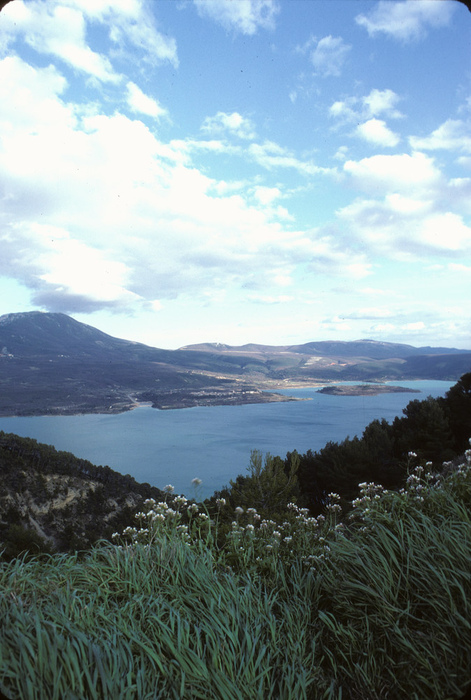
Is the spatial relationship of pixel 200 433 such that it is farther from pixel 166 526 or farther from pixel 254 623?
pixel 254 623

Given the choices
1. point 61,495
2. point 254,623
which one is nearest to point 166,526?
point 254,623

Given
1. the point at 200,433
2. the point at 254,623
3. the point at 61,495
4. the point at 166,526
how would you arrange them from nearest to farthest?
the point at 254,623 < the point at 166,526 < the point at 61,495 < the point at 200,433

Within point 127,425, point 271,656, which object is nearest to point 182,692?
point 271,656

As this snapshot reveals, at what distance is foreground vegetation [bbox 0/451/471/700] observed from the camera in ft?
5.37

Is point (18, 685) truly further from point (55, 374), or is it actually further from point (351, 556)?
point (55, 374)

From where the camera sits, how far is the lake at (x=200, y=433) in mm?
59219

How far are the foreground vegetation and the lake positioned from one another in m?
45.4

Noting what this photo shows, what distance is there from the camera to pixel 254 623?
7.00 feet

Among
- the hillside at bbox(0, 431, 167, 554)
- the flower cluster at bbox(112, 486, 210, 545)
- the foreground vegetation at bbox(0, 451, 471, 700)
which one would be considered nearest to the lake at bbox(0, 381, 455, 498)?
the hillside at bbox(0, 431, 167, 554)

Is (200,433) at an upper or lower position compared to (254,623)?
lower

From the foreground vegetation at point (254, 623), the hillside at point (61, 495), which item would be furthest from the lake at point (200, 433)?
the foreground vegetation at point (254, 623)

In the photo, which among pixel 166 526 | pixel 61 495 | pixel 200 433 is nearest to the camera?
pixel 166 526

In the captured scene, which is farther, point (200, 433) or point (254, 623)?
point (200, 433)

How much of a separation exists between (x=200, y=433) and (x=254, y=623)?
275ft
